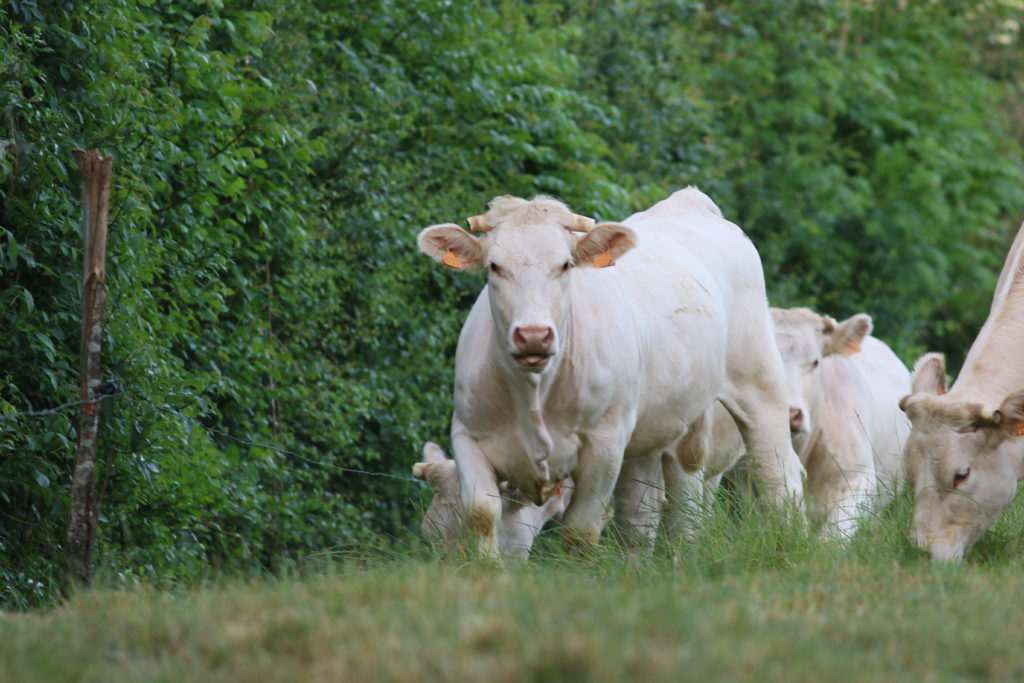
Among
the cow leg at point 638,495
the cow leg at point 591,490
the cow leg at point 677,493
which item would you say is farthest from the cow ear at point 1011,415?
the cow leg at point 638,495

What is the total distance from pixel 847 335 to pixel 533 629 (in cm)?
796

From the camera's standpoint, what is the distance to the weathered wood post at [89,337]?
607cm

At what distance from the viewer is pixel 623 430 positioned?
23.9 ft

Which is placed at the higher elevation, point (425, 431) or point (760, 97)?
point (760, 97)

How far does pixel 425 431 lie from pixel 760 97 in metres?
10.7

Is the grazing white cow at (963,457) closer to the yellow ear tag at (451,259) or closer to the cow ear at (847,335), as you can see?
the yellow ear tag at (451,259)

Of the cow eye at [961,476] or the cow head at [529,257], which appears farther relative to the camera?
the cow eye at [961,476]

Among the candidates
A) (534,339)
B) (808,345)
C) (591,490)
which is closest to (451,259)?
(534,339)

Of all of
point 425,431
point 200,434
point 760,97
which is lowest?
point 425,431

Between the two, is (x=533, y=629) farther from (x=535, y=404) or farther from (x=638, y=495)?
(x=638, y=495)

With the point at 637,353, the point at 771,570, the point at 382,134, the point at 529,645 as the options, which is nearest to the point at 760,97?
the point at 382,134

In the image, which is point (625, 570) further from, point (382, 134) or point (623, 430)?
point (382, 134)

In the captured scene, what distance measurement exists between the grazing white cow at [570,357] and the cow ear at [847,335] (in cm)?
325

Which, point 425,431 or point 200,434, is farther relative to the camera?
point 425,431
